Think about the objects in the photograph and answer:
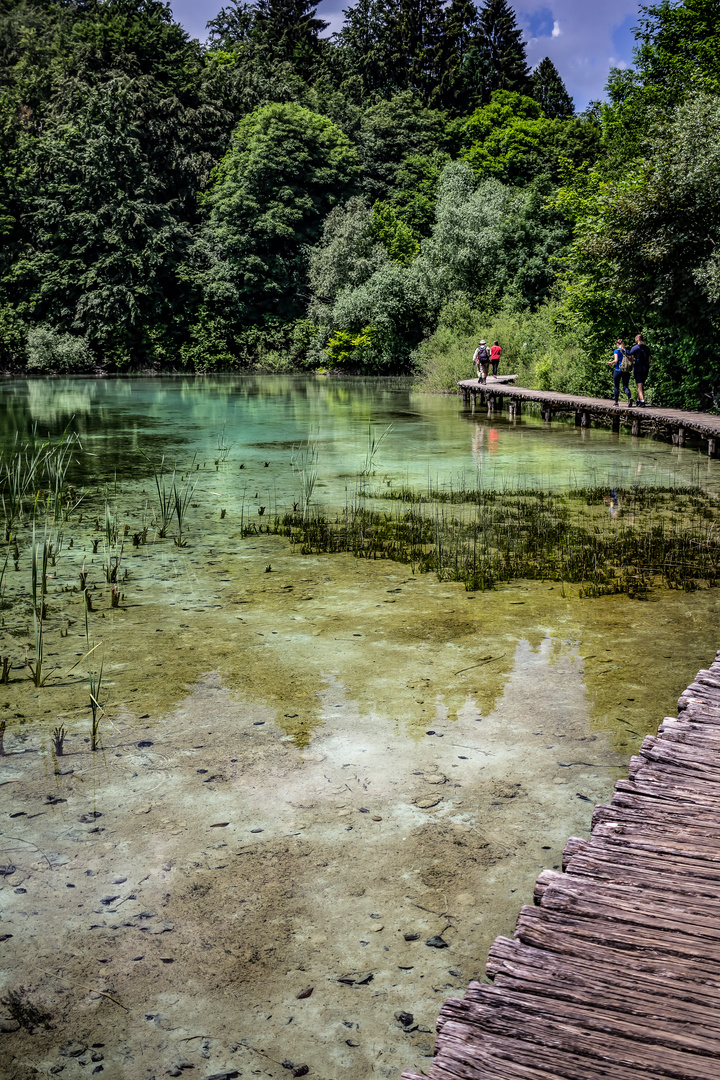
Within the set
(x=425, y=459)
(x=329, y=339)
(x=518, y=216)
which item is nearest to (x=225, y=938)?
(x=425, y=459)

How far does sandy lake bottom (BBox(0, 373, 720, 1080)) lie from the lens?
2.58m

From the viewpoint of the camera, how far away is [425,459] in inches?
559

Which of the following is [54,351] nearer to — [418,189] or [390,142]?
[418,189]

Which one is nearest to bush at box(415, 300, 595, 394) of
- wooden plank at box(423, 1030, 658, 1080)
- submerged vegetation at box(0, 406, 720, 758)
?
submerged vegetation at box(0, 406, 720, 758)

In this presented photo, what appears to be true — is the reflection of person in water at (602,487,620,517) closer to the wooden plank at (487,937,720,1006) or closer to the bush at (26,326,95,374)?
the wooden plank at (487,937,720,1006)

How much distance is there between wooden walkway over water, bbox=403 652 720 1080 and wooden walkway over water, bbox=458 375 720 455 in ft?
40.0

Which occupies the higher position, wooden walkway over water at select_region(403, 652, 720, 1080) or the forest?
the forest

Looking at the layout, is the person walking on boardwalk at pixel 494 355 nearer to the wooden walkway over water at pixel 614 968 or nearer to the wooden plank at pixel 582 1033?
the wooden walkway over water at pixel 614 968

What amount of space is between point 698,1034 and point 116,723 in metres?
3.31

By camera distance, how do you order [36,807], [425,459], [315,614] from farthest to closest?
[425,459]
[315,614]
[36,807]

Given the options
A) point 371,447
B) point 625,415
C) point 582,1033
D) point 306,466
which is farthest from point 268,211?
point 582,1033

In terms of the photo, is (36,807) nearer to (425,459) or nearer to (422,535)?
(422,535)

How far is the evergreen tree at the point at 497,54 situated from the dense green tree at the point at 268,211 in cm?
1603

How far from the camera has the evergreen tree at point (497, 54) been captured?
60562mm
